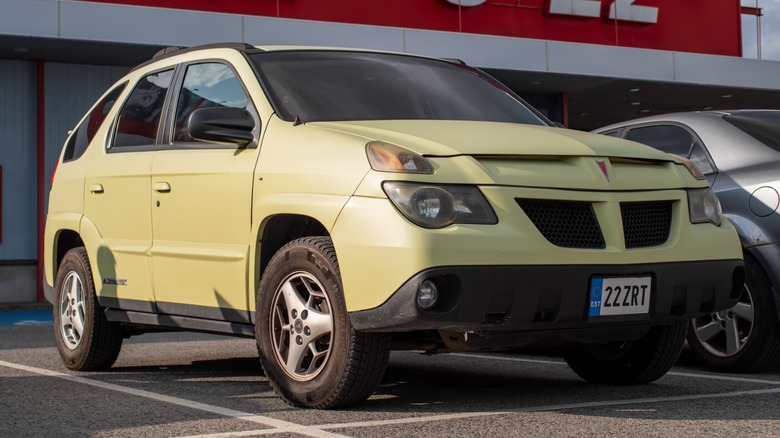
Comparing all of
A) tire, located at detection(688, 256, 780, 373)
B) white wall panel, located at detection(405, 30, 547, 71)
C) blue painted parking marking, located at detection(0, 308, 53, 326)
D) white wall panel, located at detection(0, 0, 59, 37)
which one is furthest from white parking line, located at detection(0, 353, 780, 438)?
white wall panel, located at detection(405, 30, 547, 71)

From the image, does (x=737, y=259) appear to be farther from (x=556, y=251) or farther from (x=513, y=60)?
(x=513, y=60)

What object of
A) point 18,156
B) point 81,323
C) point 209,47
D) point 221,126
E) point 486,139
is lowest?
point 81,323

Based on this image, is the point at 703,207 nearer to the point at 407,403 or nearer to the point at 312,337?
the point at 407,403

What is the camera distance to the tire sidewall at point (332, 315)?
5.05m

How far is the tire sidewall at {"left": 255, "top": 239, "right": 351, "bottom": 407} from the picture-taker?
199 inches

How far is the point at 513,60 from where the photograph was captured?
19.2 meters

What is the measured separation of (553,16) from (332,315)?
17.1 meters

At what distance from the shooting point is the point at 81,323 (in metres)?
7.30

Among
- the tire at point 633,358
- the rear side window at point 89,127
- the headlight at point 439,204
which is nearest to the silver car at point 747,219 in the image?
the tire at point 633,358

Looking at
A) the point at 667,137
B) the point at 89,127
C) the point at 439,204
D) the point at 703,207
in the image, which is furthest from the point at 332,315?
the point at 667,137

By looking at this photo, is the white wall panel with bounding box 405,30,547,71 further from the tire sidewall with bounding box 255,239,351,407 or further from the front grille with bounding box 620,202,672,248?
the tire sidewall with bounding box 255,239,351,407

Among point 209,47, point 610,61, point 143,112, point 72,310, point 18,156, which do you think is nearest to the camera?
point 209,47

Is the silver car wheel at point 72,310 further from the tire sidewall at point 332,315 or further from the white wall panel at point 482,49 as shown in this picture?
the white wall panel at point 482,49

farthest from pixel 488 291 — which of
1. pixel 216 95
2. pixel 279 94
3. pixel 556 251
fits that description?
pixel 216 95
